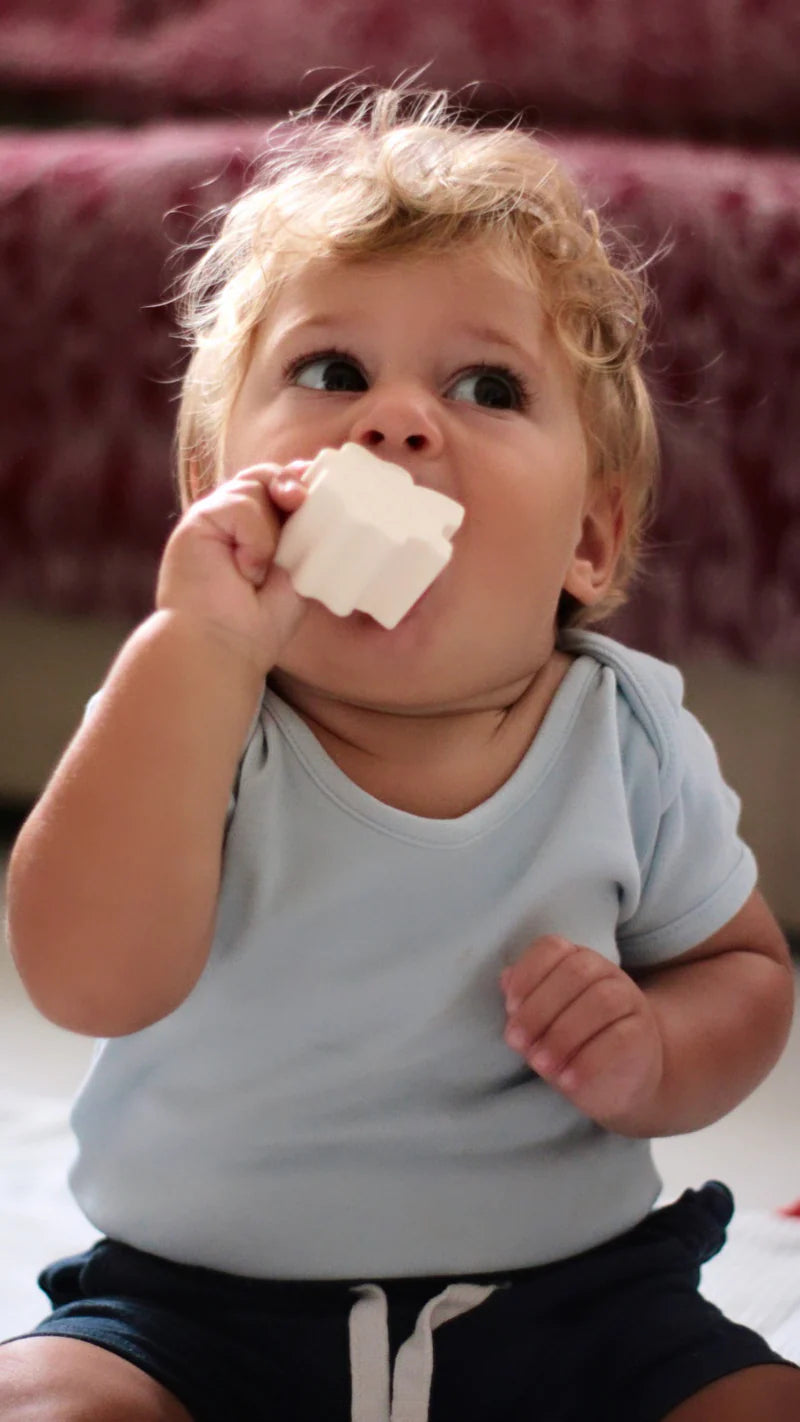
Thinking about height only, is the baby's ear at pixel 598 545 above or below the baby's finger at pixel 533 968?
above

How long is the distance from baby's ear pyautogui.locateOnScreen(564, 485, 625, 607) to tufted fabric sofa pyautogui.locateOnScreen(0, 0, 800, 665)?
0.33 metres

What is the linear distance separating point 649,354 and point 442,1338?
2.23ft

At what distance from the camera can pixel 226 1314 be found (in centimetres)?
66

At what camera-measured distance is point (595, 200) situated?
3.78 feet

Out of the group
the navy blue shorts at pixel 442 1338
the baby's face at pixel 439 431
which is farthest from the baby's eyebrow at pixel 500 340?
the navy blue shorts at pixel 442 1338

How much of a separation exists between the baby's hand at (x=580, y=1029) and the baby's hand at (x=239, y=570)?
0.16m

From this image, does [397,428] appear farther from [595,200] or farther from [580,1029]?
[595,200]

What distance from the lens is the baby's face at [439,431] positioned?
0.68 metres

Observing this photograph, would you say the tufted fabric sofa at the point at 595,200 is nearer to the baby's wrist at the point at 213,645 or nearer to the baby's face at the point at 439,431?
the baby's face at the point at 439,431

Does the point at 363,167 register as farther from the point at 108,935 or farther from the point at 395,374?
the point at 108,935

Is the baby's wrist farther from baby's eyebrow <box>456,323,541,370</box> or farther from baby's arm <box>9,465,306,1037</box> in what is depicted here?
baby's eyebrow <box>456,323,541,370</box>

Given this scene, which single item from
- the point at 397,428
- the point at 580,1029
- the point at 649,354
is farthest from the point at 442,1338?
the point at 649,354

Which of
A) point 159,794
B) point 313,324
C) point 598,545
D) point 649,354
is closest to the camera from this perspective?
point 159,794

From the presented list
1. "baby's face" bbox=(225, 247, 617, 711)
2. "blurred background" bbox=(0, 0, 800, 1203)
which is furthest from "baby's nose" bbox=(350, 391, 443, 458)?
"blurred background" bbox=(0, 0, 800, 1203)
